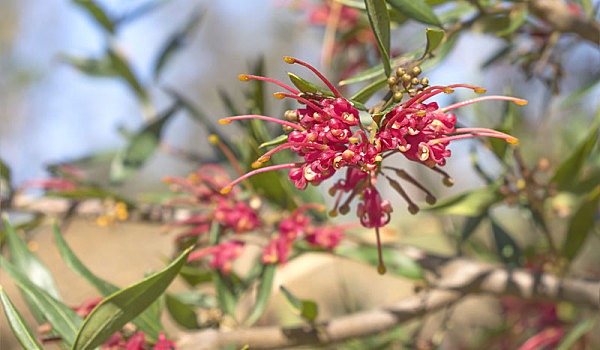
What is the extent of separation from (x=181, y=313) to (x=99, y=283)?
4.8 inches

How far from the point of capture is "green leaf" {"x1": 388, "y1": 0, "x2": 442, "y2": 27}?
1.24ft

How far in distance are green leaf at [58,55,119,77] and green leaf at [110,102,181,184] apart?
0.65 ft

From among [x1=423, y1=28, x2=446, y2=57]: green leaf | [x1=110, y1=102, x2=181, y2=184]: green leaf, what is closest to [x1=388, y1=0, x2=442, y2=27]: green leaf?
[x1=423, y1=28, x2=446, y2=57]: green leaf

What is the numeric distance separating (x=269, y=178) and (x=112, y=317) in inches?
10.4

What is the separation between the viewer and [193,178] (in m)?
0.59

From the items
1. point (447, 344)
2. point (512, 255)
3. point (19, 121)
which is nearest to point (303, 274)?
point (447, 344)

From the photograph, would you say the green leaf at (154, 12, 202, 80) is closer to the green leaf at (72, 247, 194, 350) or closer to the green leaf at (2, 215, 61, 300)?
the green leaf at (2, 215, 61, 300)

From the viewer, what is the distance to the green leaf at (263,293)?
0.51 metres

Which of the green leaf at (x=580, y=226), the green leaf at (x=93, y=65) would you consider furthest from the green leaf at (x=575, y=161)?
the green leaf at (x=93, y=65)

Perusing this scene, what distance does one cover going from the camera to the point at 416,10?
1.27 ft

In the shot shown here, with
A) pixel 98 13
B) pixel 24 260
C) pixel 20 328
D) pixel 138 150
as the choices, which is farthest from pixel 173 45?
pixel 20 328

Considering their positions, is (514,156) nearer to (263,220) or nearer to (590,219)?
(590,219)

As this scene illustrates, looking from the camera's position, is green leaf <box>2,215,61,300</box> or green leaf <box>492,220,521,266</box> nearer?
green leaf <box>2,215,61,300</box>

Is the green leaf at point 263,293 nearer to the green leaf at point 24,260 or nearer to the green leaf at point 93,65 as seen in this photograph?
the green leaf at point 24,260
